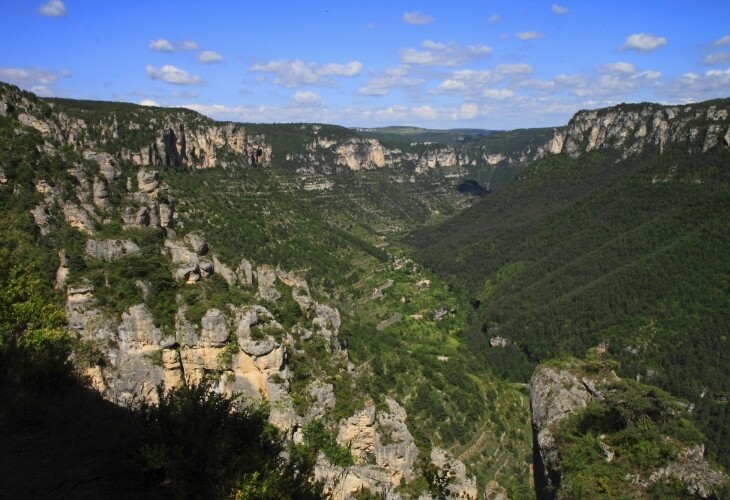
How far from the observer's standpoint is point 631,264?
115 metres

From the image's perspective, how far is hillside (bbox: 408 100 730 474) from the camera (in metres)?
87.4

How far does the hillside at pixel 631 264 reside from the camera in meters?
87.4

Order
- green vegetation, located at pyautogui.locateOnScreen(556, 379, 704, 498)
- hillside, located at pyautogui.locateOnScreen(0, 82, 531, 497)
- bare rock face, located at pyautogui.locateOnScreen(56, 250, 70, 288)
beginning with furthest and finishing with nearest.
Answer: bare rock face, located at pyautogui.locateOnScreen(56, 250, 70, 288)
hillside, located at pyautogui.locateOnScreen(0, 82, 531, 497)
green vegetation, located at pyautogui.locateOnScreen(556, 379, 704, 498)

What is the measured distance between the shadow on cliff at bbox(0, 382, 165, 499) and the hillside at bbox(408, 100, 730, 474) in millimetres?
70343

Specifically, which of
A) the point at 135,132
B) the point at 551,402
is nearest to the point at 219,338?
the point at 551,402

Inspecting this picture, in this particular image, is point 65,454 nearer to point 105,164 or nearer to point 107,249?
point 107,249

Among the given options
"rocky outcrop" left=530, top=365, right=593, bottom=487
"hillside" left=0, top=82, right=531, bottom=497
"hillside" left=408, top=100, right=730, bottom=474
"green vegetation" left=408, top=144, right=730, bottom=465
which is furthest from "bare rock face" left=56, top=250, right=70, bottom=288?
"hillside" left=408, top=100, right=730, bottom=474

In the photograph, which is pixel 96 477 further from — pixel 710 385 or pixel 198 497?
pixel 710 385

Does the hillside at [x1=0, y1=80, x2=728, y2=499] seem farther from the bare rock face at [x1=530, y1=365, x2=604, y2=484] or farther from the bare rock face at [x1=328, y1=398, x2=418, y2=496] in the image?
the bare rock face at [x1=530, y1=365, x2=604, y2=484]

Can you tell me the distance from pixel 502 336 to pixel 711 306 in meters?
36.0

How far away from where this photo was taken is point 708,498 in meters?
28.4

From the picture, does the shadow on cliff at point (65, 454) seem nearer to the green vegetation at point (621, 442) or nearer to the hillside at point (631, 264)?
the green vegetation at point (621, 442)

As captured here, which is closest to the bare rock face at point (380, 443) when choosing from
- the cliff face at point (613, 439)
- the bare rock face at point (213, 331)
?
the cliff face at point (613, 439)

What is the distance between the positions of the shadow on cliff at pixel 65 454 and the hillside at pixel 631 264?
7034cm
